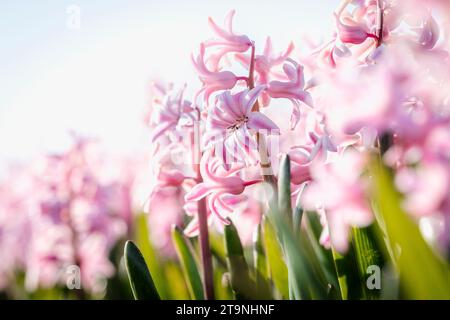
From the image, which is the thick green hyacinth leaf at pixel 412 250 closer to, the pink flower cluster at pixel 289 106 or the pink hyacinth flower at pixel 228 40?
the pink flower cluster at pixel 289 106

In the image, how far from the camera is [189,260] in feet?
4.87

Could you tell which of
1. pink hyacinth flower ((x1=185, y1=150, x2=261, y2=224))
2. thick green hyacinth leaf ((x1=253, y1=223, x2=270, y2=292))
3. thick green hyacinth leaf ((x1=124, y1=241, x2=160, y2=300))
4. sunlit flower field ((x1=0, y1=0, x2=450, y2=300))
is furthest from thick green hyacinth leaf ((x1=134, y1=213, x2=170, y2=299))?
pink hyacinth flower ((x1=185, y1=150, x2=261, y2=224))

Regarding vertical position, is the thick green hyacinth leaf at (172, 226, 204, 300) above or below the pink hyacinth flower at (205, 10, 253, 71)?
below

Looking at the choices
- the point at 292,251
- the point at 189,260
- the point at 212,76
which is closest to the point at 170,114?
the point at 212,76

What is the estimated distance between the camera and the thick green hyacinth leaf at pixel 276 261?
1.37 meters

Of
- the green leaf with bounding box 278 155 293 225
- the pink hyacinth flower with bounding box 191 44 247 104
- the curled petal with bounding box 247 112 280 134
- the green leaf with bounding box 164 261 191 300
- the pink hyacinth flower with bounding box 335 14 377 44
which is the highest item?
the pink hyacinth flower with bounding box 335 14 377 44

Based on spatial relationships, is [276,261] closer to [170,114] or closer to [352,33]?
[170,114]

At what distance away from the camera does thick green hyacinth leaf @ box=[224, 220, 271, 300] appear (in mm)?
1354

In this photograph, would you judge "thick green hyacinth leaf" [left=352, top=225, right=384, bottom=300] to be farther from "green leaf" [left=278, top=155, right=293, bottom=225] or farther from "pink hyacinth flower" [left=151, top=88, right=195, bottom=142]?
"pink hyacinth flower" [left=151, top=88, right=195, bottom=142]

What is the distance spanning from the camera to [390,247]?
1.07 m

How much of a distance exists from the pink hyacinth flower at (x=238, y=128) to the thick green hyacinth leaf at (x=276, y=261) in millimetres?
336

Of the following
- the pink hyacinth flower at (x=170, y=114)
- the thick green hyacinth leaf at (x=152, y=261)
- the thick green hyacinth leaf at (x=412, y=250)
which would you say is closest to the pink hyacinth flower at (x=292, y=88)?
the pink hyacinth flower at (x=170, y=114)

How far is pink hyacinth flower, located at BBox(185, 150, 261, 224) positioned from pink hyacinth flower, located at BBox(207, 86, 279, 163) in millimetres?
77

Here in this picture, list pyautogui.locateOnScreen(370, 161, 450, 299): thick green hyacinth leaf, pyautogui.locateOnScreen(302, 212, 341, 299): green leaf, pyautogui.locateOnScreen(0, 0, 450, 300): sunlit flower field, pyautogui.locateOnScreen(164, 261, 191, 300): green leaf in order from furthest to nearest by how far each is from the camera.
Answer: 1. pyautogui.locateOnScreen(164, 261, 191, 300): green leaf
2. pyautogui.locateOnScreen(302, 212, 341, 299): green leaf
3. pyautogui.locateOnScreen(370, 161, 450, 299): thick green hyacinth leaf
4. pyautogui.locateOnScreen(0, 0, 450, 300): sunlit flower field
